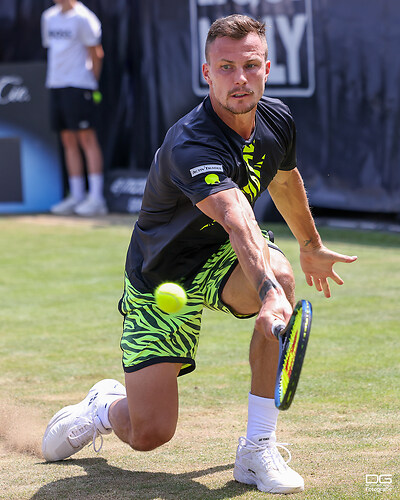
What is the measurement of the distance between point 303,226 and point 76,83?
7677 millimetres

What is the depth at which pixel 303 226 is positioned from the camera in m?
4.18

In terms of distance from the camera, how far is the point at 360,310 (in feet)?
21.4

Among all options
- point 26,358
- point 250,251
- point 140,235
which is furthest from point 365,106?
point 250,251

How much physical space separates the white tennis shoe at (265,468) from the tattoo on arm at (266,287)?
73 cm

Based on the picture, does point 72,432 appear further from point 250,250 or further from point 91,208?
point 91,208

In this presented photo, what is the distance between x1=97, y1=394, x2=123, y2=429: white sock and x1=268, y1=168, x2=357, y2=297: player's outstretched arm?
1.04m

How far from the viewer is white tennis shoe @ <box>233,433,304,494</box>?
3.43 metres

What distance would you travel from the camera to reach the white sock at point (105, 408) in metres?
3.92

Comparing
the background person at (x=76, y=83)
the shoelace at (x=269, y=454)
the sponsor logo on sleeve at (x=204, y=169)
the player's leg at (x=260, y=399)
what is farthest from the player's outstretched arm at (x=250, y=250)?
the background person at (x=76, y=83)

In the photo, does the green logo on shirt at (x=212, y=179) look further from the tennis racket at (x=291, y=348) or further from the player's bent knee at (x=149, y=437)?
the player's bent knee at (x=149, y=437)

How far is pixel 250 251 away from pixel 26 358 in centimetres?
269

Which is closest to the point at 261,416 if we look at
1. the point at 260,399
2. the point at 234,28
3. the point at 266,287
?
the point at 260,399

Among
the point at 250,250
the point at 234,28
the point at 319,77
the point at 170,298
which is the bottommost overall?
the point at 170,298

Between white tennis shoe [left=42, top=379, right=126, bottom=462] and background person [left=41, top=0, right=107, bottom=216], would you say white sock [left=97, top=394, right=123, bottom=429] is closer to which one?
white tennis shoe [left=42, top=379, right=126, bottom=462]
